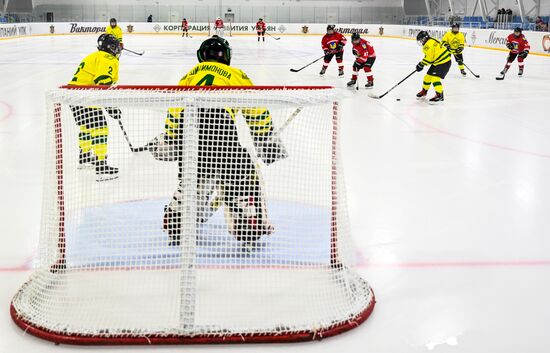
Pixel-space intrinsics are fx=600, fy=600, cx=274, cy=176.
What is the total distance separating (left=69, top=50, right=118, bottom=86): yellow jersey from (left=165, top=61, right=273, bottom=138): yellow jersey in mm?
1619

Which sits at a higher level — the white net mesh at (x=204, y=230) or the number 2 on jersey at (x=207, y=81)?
the number 2 on jersey at (x=207, y=81)

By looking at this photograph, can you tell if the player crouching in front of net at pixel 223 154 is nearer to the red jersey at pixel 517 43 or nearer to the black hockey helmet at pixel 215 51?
the black hockey helmet at pixel 215 51

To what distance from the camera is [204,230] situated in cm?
271

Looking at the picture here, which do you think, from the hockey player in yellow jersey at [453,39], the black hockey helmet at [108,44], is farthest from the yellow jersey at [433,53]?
the black hockey helmet at [108,44]

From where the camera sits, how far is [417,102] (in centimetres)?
892

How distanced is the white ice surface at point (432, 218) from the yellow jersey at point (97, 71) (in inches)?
33.4

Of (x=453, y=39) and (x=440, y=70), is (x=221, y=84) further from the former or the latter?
(x=453, y=39)

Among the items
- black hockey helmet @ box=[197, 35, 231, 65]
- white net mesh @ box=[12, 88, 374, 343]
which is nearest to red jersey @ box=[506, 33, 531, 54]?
white net mesh @ box=[12, 88, 374, 343]

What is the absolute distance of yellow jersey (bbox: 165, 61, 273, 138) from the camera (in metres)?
2.62

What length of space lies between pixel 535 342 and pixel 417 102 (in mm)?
6963

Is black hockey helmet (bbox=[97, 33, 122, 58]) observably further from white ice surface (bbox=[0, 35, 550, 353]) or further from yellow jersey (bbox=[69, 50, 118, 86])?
white ice surface (bbox=[0, 35, 550, 353])

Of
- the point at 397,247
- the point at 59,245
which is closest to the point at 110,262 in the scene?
the point at 59,245

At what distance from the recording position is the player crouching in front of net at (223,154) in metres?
2.49

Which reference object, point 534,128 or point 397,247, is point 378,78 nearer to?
point 534,128
